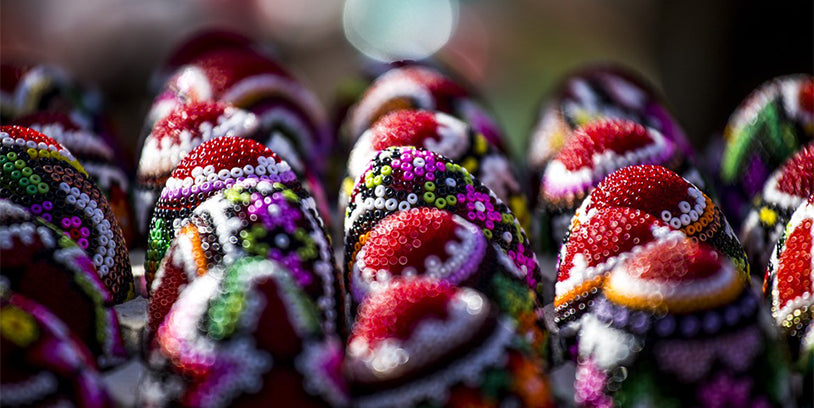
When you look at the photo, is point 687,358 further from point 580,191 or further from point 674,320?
point 580,191

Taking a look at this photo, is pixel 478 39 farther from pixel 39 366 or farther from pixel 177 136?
pixel 39 366

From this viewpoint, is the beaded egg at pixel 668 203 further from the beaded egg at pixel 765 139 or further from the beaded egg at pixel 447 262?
the beaded egg at pixel 765 139

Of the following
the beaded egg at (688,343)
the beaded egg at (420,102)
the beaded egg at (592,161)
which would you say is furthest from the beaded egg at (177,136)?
the beaded egg at (688,343)

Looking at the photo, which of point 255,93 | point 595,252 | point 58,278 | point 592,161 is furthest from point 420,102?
point 58,278

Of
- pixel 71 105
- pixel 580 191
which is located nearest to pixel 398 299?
pixel 580 191

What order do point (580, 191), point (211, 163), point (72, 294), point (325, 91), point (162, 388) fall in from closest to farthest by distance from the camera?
point (162, 388) → point (72, 294) → point (211, 163) → point (580, 191) → point (325, 91)

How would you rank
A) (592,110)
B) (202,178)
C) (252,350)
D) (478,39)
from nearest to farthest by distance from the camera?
(252,350) → (202,178) → (592,110) → (478,39)

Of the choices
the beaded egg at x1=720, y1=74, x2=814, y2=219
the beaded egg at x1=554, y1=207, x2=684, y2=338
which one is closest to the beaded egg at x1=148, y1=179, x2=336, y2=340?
the beaded egg at x1=554, y1=207, x2=684, y2=338
